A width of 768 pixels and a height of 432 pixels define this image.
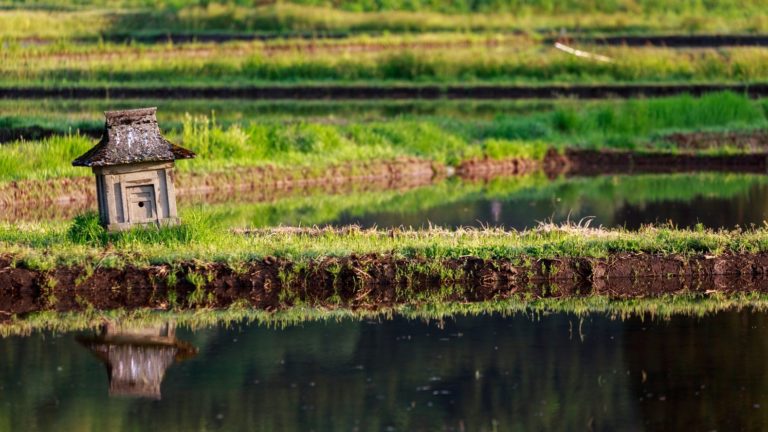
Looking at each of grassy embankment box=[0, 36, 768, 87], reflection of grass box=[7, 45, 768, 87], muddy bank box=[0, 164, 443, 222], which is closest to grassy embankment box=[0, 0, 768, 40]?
grassy embankment box=[0, 36, 768, 87]

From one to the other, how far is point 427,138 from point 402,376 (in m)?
14.8

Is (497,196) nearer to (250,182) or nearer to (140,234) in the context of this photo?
(250,182)

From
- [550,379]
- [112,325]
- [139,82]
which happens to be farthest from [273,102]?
[550,379]

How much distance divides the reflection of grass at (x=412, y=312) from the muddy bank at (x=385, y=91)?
19.3m

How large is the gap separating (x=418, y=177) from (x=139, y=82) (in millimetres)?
12314

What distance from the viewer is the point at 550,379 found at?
931 cm

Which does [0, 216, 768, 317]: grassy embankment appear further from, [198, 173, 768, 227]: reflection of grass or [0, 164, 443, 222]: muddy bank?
[0, 164, 443, 222]: muddy bank

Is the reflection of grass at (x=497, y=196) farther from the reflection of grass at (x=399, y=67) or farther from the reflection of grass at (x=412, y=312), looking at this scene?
the reflection of grass at (x=399, y=67)

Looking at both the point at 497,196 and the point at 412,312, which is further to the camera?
the point at 497,196

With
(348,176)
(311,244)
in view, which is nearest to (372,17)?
(348,176)

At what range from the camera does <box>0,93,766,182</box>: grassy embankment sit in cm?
1962

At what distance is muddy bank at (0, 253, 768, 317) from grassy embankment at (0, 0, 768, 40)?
27718 millimetres

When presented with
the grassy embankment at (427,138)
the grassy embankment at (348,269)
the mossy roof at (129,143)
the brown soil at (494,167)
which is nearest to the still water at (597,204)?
the brown soil at (494,167)

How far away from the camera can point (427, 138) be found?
24.0 metres
